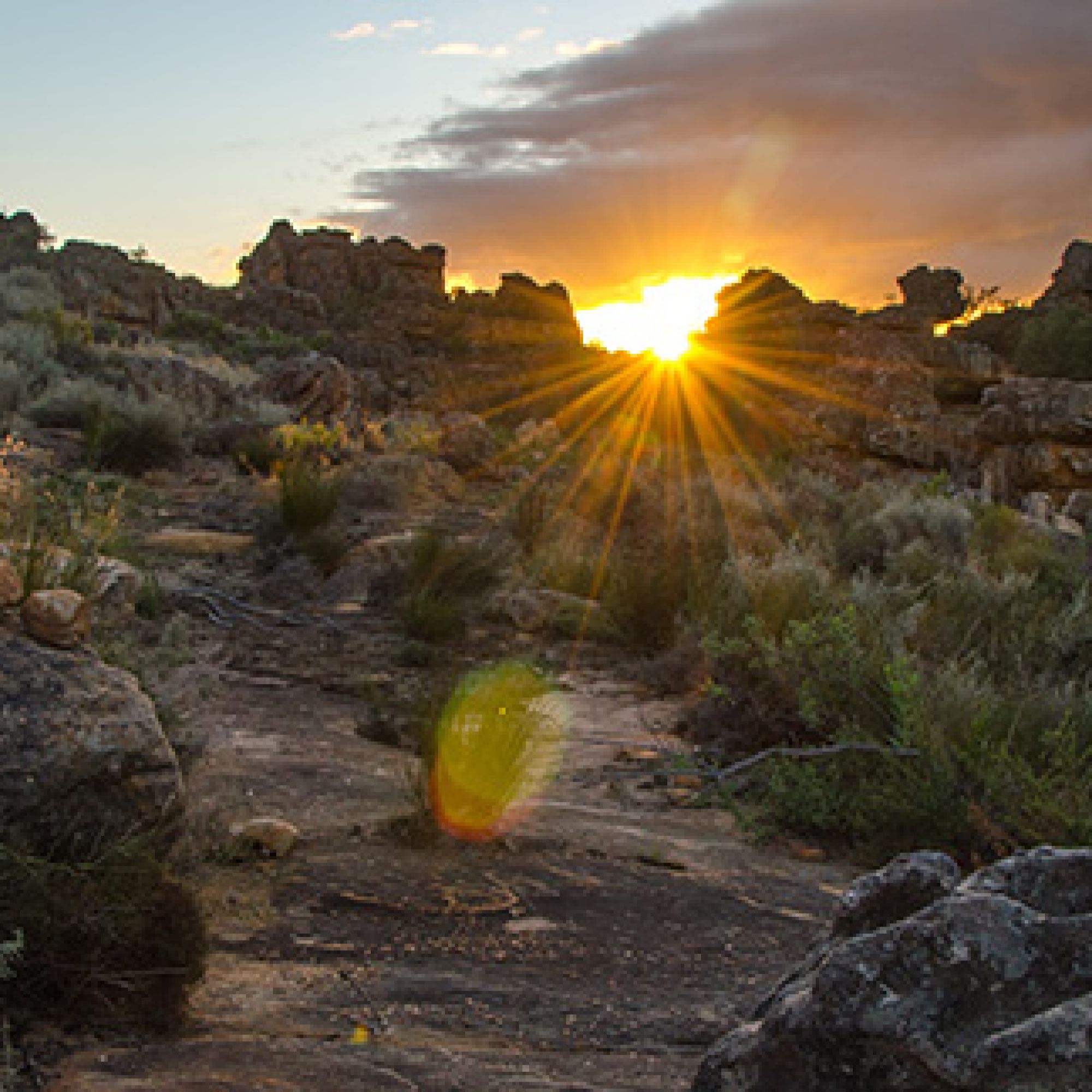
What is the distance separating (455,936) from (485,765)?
1652 mm

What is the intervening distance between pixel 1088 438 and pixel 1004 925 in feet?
67.8

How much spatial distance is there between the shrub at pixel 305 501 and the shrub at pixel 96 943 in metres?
9.82

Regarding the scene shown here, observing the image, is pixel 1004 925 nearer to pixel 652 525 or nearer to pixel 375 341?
pixel 652 525

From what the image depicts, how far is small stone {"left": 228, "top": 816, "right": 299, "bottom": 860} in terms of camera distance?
188 inches

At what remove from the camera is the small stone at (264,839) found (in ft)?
15.6

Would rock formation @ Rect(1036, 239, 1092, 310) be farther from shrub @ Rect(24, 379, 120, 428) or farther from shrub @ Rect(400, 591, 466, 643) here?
shrub @ Rect(400, 591, 466, 643)

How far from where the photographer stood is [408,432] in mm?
20984

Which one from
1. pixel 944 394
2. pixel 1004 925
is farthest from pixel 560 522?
pixel 944 394

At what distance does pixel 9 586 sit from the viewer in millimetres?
3922

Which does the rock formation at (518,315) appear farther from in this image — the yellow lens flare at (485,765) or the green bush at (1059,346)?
the yellow lens flare at (485,765)

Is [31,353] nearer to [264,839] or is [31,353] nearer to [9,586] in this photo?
[264,839]

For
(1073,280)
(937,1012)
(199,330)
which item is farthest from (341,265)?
(937,1012)

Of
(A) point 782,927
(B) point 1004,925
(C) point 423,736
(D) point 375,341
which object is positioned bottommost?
(A) point 782,927

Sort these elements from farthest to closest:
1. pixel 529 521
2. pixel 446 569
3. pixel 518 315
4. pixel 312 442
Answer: pixel 518 315
pixel 312 442
pixel 529 521
pixel 446 569
